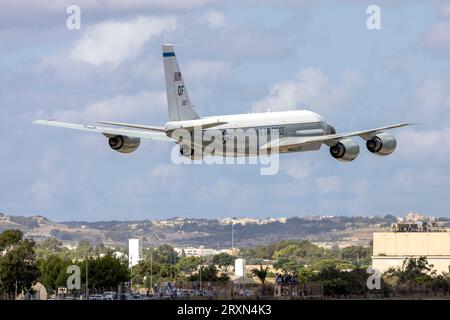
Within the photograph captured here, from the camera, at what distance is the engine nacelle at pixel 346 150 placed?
138 metres

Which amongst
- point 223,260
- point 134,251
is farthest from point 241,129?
point 134,251

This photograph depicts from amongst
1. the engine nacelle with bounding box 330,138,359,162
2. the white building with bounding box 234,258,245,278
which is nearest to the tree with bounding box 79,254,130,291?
the white building with bounding box 234,258,245,278

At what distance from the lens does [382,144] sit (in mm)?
138625

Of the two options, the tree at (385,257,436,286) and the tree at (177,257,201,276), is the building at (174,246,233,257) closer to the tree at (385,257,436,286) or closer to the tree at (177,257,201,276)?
the tree at (177,257,201,276)

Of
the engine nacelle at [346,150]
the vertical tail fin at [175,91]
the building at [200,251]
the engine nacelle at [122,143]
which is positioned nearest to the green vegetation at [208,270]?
the building at [200,251]

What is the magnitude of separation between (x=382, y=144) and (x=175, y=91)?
19.0 metres

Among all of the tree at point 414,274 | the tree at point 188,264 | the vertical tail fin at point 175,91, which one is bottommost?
the tree at point 414,274

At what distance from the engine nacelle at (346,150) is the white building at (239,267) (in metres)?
21.9

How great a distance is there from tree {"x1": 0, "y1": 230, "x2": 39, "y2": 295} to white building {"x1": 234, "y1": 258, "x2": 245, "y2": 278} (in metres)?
20.7

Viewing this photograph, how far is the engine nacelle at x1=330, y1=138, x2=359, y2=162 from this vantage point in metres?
138

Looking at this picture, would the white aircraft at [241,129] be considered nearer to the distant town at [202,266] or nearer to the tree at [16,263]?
the distant town at [202,266]
